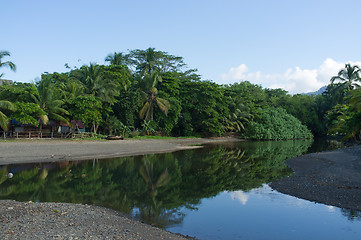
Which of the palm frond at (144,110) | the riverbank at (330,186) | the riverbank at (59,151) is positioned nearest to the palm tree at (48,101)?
the riverbank at (59,151)

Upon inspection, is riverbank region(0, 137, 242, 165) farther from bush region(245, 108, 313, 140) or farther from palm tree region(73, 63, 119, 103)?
bush region(245, 108, 313, 140)

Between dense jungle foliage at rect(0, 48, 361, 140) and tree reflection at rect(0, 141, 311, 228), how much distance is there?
12492 mm

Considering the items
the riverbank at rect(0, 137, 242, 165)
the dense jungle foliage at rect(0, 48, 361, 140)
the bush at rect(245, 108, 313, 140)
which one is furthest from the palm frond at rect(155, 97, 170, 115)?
the bush at rect(245, 108, 313, 140)

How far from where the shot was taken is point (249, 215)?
9.98 meters

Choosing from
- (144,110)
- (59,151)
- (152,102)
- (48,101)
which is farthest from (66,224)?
(152,102)

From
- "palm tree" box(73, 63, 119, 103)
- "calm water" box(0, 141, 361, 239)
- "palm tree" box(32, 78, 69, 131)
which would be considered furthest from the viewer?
"palm tree" box(73, 63, 119, 103)

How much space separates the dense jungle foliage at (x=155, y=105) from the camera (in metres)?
30.4

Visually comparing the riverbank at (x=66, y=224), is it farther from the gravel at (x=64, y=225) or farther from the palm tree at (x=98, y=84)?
the palm tree at (x=98, y=84)

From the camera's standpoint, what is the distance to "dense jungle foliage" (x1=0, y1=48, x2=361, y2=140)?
3044 cm

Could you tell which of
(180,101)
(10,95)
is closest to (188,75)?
(180,101)

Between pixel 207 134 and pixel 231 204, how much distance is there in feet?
140

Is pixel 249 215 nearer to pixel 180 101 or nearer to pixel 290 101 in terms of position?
pixel 180 101

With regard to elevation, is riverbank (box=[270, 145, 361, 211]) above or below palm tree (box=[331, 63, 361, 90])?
below

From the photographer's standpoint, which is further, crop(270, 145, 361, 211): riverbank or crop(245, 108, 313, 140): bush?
crop(245, 108, 313, 140): bush
